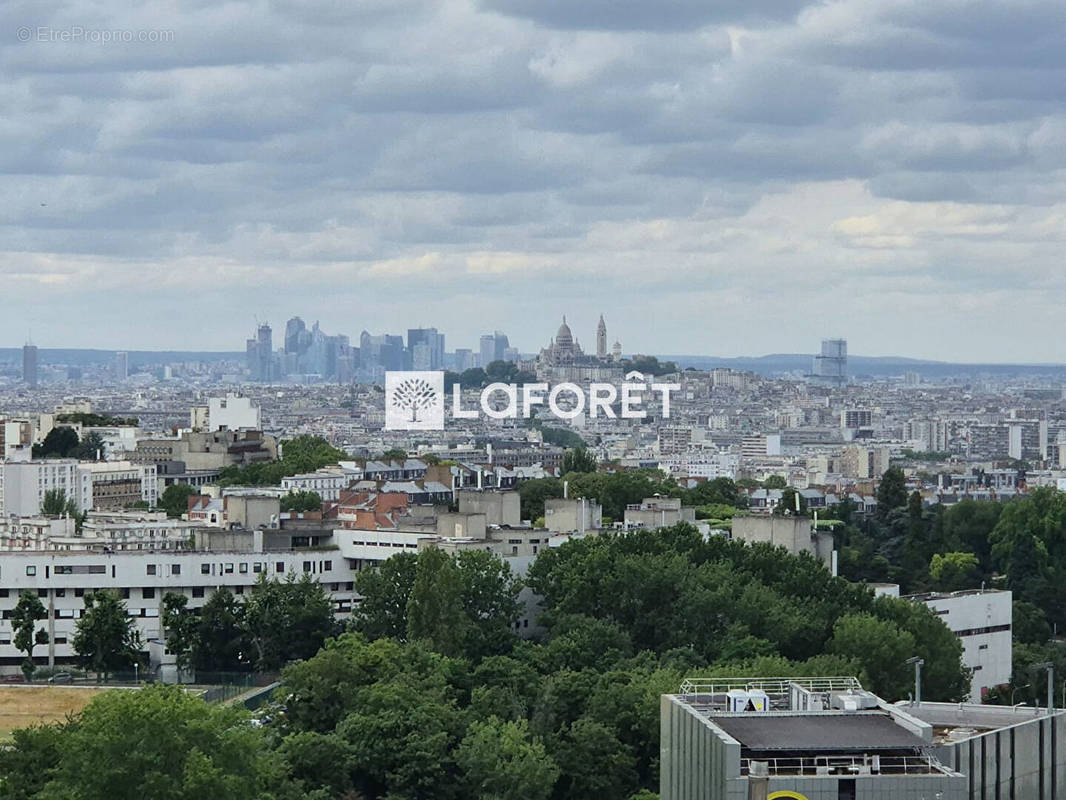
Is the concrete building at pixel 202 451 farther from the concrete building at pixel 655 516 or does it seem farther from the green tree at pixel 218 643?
the green tree at pixel 218 643

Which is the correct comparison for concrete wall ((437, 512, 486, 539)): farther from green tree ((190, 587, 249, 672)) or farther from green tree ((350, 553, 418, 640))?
green tree ((190, 587, 249, 672))

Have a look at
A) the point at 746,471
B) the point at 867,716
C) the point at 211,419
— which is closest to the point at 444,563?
the point at 867,716

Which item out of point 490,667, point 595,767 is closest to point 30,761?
point 595,767

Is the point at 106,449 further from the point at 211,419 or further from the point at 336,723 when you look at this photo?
the point at 336,723

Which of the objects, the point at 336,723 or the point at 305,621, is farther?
the point at 305,621

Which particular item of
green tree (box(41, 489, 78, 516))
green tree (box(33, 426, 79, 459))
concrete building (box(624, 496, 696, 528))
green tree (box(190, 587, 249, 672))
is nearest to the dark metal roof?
green tree (box(190, 587, 249, 672))

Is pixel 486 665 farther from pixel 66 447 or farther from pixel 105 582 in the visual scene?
pixel 66 447
